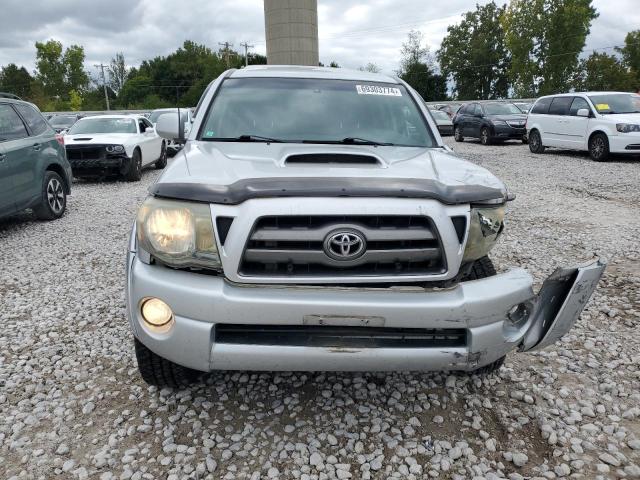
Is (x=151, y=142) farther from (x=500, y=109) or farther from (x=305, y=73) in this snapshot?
(x=500, y=109)

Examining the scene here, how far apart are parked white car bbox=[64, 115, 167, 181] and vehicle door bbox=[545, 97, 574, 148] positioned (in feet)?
34.6

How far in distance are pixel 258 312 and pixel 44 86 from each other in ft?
256

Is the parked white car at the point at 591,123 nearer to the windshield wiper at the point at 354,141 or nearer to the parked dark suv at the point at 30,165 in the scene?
the windshield wiper at the point at 354,141

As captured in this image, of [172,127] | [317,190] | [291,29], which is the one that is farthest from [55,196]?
[291,29]

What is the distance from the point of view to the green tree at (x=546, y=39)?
53.1 metres

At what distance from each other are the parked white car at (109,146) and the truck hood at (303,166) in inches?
318

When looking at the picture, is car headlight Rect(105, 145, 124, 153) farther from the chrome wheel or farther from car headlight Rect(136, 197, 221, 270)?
car headlight Rect(136, 197, 221, 270)

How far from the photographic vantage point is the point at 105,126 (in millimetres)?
12016

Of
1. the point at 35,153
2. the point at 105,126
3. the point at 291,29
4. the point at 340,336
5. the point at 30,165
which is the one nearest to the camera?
the point at 340,336

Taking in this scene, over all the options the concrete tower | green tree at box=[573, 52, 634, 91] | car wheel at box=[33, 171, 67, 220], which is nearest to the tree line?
green tree at box=[573, 52, 634, 91]

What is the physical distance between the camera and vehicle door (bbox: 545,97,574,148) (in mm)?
13664

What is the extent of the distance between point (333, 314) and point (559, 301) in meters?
1.05

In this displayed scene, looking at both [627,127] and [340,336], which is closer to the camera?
[340,336]

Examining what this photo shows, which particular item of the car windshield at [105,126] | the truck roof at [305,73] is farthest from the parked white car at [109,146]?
the truck roof at [305,73]
